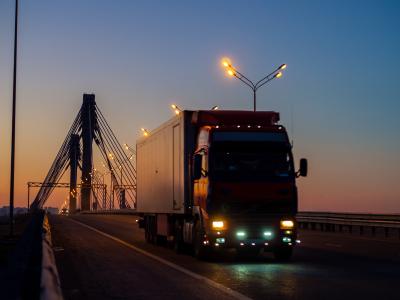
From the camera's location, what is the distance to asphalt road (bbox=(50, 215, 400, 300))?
13.2 metres

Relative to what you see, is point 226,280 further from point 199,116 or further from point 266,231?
point 199,116

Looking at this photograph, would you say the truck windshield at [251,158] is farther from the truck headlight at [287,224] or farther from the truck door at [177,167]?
the truck door at [177,167]

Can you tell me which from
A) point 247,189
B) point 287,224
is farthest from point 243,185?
point 287,224

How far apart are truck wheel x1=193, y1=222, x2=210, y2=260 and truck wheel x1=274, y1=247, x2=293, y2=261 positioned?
5.70 feet

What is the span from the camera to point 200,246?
20312 mm

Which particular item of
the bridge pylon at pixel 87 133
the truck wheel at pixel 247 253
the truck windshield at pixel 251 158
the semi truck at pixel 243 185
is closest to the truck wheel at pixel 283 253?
the semi truck at pixel 243 185

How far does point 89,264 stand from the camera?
778 inches

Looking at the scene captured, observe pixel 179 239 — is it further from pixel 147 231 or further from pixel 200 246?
pixel 147 231

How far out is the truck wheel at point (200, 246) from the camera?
20.1 metres

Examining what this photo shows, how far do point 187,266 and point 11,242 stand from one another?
1372 centimetres

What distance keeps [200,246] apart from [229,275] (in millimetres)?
3935

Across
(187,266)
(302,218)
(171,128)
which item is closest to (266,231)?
(187,266)

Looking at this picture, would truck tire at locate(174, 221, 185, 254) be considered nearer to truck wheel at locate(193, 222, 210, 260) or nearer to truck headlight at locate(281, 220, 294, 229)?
truck wheel at locate(193, 222, 210, 260)

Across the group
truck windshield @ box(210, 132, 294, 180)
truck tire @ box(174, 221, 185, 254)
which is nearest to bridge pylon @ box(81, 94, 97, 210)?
truck tire @ box(174, 221, 185, 254)
